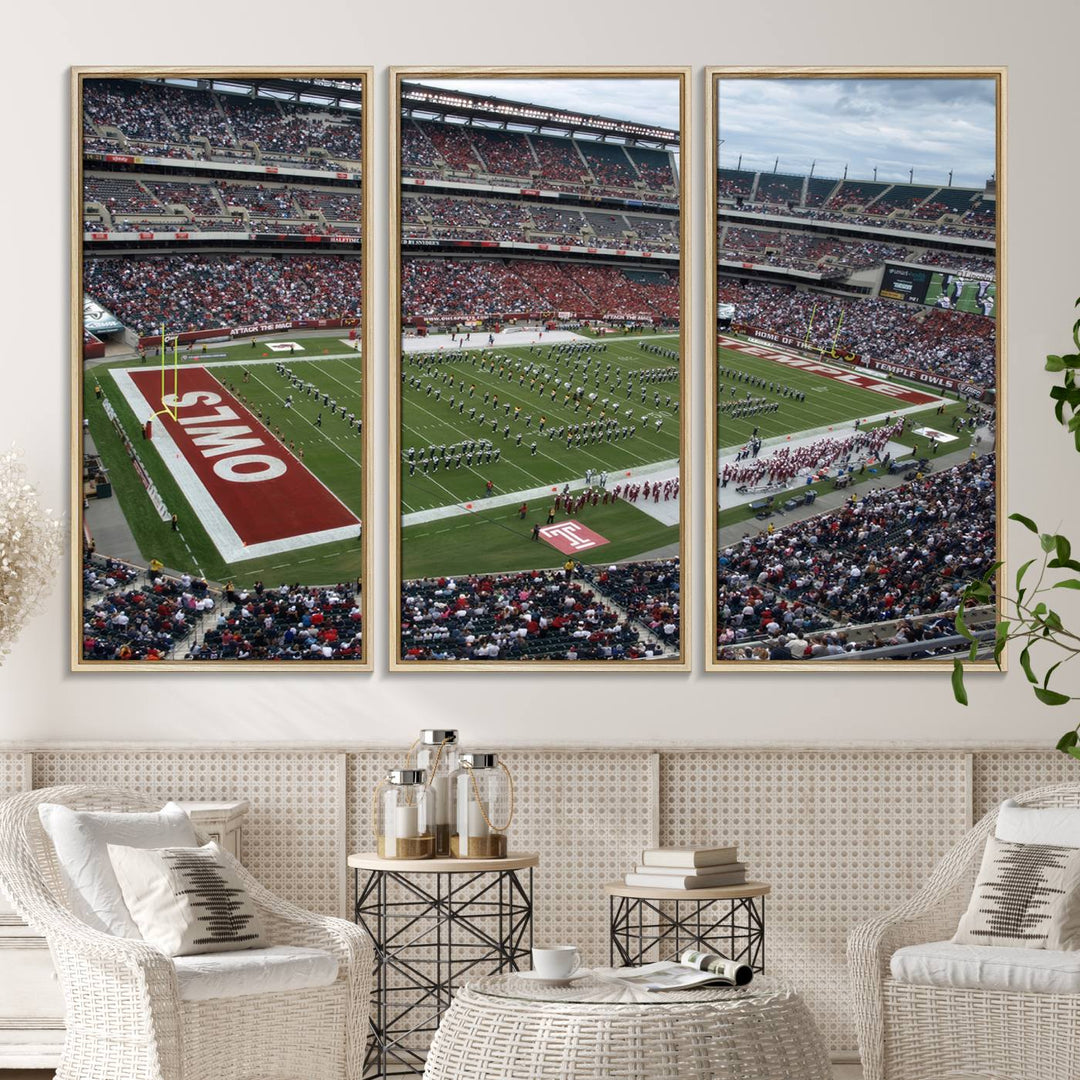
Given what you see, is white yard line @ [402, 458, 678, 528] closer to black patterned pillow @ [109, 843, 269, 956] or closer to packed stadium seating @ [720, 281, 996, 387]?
packed stadium seating @ [720, 281, 996, 387]

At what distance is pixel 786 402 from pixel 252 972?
268 centimetres

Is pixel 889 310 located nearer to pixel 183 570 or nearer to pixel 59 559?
pixel 183 570

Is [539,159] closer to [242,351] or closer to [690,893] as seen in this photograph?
[242,351]

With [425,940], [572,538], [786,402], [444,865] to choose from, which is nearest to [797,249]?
[786,402]

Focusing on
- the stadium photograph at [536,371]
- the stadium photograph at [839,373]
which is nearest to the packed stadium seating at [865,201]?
the stadium photograph at [839,373]

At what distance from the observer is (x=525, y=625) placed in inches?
188

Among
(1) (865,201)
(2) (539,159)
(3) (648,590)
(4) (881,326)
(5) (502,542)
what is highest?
(2) (539,159)

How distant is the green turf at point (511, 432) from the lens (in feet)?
15.9

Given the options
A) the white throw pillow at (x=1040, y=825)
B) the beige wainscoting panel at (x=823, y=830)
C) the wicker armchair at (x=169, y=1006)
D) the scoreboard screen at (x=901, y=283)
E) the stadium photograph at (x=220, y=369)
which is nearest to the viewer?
the wicker armchair at (x=169, y=1006)

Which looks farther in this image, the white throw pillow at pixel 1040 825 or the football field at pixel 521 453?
the football field at pixel 521 453

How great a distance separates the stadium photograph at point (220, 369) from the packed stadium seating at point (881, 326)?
145 cm

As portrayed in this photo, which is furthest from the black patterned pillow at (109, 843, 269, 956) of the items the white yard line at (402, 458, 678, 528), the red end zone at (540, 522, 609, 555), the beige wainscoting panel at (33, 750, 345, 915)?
the red end zone at (540, 522, 609, 555)

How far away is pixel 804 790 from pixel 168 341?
9.13ft

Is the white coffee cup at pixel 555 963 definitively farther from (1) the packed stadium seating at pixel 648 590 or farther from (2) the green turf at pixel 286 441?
(2) the green turf at pixel 286 441
